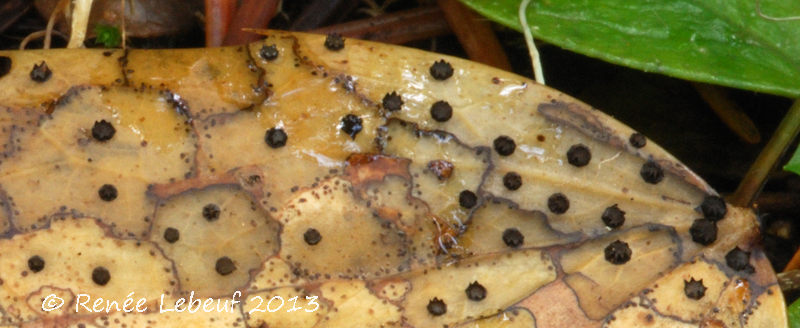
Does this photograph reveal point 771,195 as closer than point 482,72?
No

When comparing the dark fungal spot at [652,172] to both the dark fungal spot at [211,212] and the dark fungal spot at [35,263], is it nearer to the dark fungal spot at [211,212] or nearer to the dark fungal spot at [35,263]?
the dark fungal spot at [211,212]

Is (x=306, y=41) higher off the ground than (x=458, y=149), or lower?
higher

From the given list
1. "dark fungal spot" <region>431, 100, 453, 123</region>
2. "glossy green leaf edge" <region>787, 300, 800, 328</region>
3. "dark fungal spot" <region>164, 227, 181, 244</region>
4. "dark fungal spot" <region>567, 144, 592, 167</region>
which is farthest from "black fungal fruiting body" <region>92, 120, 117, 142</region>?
"glossy green leaf edge" <region>787, 300, 800, 328</region>

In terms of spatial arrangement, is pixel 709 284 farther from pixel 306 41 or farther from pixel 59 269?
A: pixel 59 269

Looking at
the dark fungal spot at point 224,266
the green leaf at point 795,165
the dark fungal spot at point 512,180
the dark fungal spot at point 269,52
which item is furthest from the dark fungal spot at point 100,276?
the green leaf at point 795,165

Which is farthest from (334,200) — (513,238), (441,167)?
(513,238)

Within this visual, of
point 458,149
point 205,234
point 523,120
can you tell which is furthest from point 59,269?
point 523,120

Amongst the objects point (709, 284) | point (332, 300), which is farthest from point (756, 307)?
point (332, 300)


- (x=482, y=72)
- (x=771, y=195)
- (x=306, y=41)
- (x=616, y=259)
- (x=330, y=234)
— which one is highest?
(x=306, y=41)

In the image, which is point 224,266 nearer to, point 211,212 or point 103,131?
point 211,212

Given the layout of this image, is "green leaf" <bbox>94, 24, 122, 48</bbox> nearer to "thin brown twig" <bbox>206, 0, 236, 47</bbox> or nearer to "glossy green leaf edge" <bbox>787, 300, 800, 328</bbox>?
"thin brown twig" <bbox>206, 0, 236, 47</bbox>
